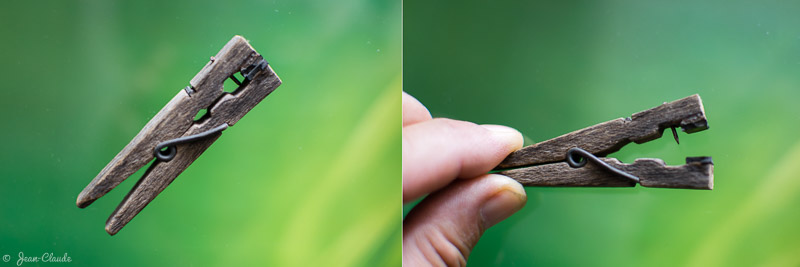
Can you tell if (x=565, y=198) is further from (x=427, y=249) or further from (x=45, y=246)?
(x=45, y=246)

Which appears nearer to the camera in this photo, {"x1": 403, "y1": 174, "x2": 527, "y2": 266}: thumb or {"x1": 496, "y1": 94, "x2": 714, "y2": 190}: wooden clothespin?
{"x1": 496, "y1": 94, "x2": 714, "y2": 190}: wooden clothespin

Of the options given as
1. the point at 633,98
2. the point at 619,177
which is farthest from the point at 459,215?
the point at 633,98

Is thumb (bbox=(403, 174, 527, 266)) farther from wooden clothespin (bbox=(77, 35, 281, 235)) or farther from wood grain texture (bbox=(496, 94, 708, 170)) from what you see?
wooden clothespin (bbox=(77, 35, 281, 235))

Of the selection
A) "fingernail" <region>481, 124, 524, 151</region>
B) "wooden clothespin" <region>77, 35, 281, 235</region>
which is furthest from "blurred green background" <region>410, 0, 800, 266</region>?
"wooden clothespin" <region>77, 35, 281, 235</region>

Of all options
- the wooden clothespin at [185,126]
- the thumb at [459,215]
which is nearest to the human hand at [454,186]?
the thumb at [459,215]

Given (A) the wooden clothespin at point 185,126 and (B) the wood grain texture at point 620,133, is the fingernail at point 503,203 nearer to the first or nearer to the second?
(B) the wood grain texture at point 620,133

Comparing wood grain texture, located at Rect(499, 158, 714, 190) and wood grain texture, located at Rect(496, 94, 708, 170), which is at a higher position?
wood grain texture, located at Rect(496, 94, 708, 170)
